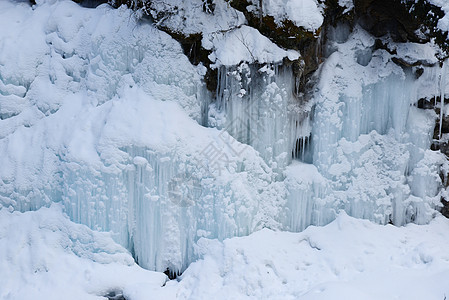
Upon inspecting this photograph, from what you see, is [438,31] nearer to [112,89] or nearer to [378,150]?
[378,150]

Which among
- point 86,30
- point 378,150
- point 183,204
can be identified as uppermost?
point 86,30

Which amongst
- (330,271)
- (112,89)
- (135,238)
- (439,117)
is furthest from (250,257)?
(439,117)

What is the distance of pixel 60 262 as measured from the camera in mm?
5969

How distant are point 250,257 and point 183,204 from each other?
3.68ft

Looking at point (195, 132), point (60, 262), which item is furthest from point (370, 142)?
point (60, 262)

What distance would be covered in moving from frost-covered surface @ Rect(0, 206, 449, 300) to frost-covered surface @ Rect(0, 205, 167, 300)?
1 centimetres

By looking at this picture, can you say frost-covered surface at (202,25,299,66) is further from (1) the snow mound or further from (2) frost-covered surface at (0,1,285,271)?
(1) the snow mound

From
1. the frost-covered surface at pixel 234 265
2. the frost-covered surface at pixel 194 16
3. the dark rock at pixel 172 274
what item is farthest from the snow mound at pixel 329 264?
the frost-covered surface at pixel 194 16

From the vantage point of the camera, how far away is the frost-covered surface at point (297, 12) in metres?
6.28

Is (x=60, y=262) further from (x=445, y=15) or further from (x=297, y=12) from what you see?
(x=445, y=15)

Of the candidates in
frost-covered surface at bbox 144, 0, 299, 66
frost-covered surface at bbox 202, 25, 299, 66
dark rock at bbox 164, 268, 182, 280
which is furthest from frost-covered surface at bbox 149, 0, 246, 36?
dark rock at bbox 164, 268, 182, 280

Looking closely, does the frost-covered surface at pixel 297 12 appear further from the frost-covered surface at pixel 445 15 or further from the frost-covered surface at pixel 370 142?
the frost-covered surface at pixel 445 15

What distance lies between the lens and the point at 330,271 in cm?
602

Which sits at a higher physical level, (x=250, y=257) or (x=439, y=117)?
(x=439, y=117)
